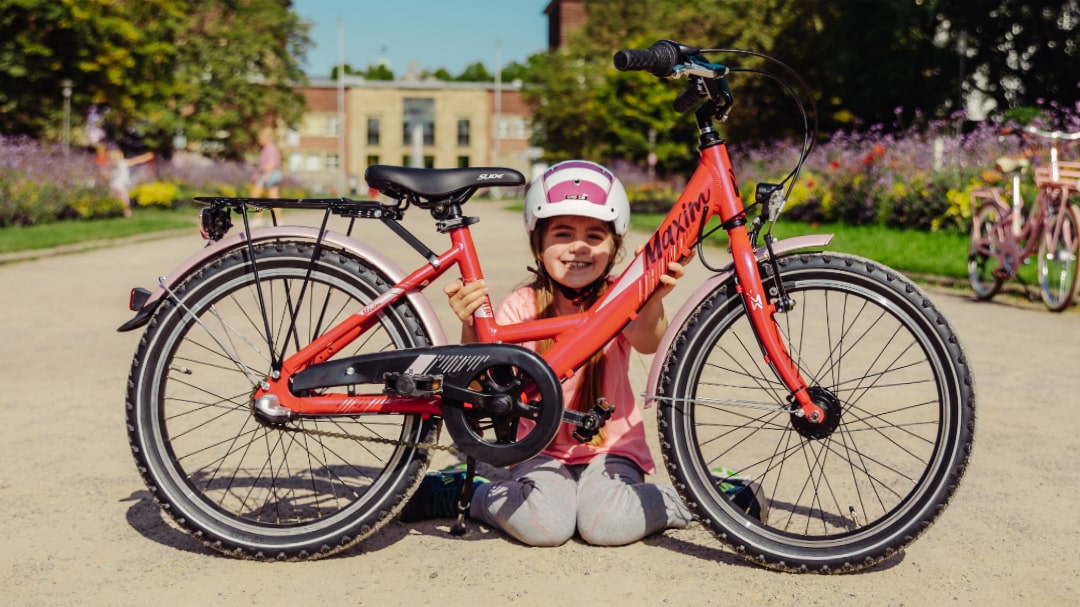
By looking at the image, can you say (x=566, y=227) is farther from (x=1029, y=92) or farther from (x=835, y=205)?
(x=1029, y=92)

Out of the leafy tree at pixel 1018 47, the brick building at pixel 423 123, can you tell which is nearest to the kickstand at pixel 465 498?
the leafy tree at pixel 1018 47

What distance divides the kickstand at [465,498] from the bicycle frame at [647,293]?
0.23 m

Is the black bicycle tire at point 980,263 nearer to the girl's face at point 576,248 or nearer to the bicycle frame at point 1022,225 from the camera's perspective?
the bicycle frame at point 1022,225

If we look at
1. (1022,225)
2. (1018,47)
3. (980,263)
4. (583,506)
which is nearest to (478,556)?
(583,506)

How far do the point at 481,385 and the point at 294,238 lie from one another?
0.67m

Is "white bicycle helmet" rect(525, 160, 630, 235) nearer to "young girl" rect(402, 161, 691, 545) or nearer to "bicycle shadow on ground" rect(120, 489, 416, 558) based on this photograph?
"young girl" rect(402, 161, 691, 545)

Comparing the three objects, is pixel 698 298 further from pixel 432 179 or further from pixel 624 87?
pixel 624 87

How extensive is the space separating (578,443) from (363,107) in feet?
305

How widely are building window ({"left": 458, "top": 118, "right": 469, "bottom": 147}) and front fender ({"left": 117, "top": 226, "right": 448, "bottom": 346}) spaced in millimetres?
91779

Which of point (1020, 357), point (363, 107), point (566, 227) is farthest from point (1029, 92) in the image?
point (363, 107)

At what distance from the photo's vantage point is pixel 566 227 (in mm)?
3479

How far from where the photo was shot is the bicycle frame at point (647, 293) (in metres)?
3.15

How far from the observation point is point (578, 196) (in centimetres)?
337

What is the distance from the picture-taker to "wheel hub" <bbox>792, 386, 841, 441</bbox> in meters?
3.14
